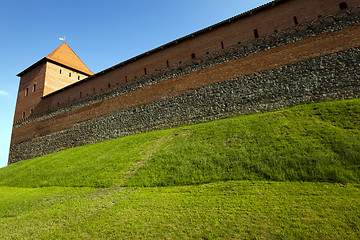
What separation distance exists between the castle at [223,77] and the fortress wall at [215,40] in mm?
51

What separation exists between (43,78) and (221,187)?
22.0 metres

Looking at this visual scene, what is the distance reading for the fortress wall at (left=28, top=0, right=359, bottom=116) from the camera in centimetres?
1016

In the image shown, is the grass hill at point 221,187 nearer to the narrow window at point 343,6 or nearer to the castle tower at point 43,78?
the narrow window at point 343,6

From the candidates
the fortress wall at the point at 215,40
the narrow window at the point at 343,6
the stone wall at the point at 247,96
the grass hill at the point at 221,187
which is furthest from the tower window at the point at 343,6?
the grass hill at the point at 221,187

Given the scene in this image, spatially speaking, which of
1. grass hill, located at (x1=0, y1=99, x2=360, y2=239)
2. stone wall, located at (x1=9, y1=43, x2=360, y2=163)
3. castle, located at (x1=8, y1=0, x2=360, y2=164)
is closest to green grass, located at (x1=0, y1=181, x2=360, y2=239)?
grass hill, located at (x1=0, y1=99, x2=360, y2=239)

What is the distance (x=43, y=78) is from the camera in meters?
19.9

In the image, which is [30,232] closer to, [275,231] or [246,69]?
[275,231]

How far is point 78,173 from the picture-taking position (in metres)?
7.89

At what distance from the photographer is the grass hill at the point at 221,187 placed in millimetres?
3344

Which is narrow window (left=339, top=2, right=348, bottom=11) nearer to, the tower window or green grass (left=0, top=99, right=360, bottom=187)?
the tower window

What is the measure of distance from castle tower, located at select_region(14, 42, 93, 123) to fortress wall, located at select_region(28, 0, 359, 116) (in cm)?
466

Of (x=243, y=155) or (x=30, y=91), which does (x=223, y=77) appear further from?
(x=30, y=91)

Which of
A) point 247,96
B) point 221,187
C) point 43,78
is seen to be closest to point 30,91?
point 43,78

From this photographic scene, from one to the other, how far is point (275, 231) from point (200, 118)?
27.1 feet
